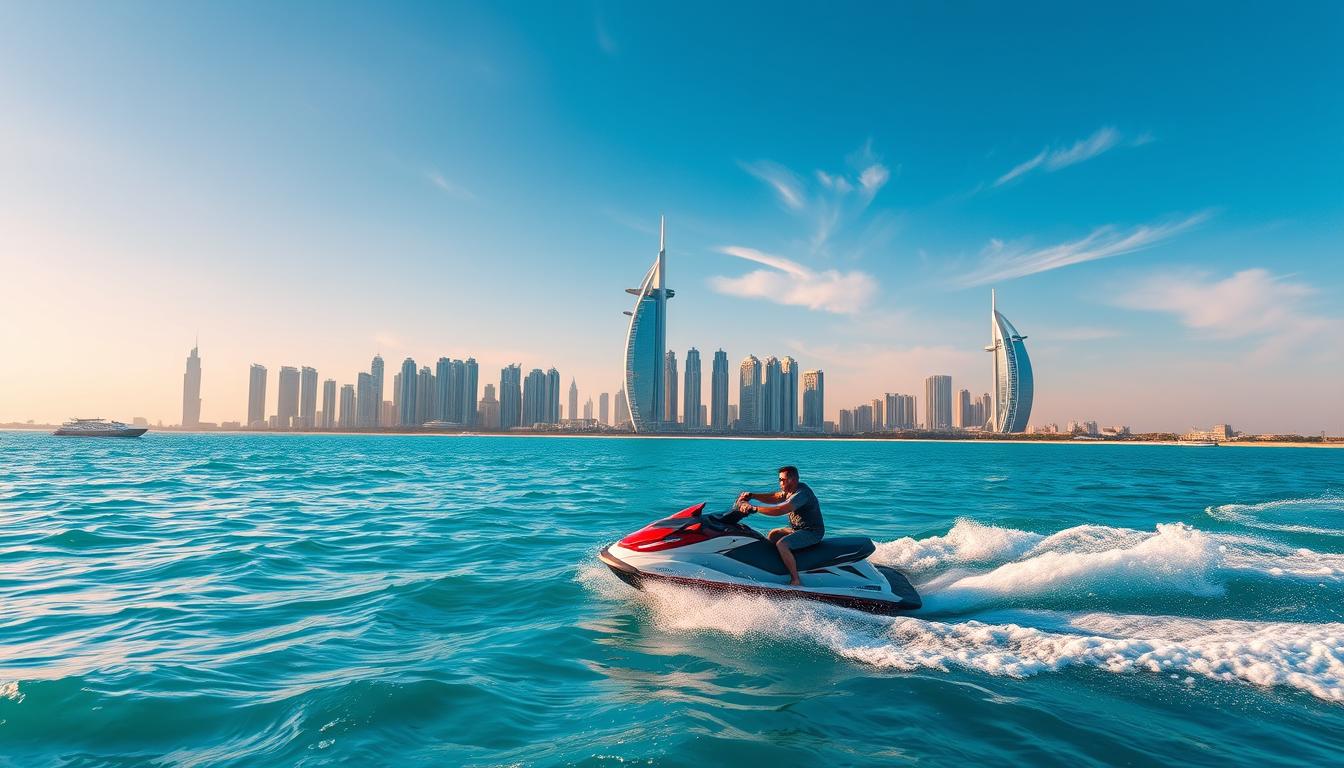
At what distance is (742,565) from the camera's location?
8227 mm

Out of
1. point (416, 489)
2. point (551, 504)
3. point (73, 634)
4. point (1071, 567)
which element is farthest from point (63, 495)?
point (1071, 567)

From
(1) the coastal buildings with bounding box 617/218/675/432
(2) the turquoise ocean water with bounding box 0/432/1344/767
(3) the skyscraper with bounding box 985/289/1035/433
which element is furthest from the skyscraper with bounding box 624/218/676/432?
(2) the turquoise ocean water with bounding box 0/432/1344/767

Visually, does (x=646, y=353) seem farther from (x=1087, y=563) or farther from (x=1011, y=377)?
(x=1087, y=563)

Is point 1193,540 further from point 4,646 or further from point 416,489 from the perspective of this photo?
point 416,489

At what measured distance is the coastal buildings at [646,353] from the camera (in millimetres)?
143875

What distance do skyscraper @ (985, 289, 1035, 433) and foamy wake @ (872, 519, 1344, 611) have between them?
550ft

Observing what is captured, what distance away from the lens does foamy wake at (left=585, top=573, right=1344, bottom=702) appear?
6117mm

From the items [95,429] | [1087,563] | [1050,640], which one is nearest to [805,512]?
[1050,640]

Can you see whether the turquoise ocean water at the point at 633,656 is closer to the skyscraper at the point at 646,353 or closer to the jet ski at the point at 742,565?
the jet ski at the point at 742,565

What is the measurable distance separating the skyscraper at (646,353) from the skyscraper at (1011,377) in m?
84.8

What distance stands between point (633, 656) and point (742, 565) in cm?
201

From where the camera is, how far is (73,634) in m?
7.12

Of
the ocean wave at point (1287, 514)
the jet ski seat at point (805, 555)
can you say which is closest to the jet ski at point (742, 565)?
the jet ski seat at point (805, 555)

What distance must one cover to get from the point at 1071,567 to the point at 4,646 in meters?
12.7
